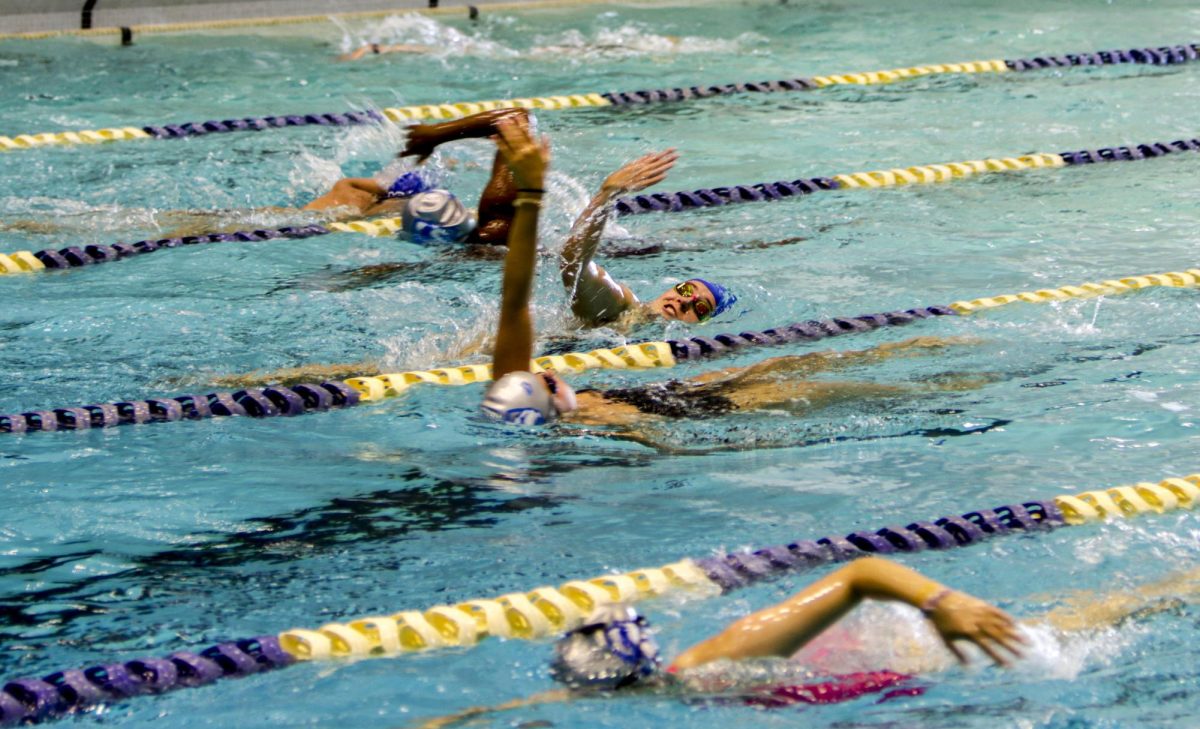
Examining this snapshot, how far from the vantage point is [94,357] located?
498 cm

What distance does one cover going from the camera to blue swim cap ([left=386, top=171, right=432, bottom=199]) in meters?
6.57

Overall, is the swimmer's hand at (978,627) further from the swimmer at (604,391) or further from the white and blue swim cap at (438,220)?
the white and blue swim cap at (438,220)

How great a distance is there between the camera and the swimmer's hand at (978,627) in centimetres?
232

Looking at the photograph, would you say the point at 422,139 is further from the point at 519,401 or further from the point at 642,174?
the point at 519,401

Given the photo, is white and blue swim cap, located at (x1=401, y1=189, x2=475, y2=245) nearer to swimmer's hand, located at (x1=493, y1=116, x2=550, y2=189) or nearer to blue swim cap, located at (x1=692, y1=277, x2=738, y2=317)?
blue swim cap, located at (x1=692, y1=277, x2=738, y2=317)

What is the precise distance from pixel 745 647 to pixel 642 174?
204 cm

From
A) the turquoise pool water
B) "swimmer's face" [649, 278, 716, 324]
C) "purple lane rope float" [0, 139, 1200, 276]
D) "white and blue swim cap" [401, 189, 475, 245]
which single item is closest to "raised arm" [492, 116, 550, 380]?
the turquoise pool water

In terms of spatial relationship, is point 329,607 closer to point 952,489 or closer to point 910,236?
point 952,489

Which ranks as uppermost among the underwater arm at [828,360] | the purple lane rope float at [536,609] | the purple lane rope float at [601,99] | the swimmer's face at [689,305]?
the purple lane rope float at [601,99]

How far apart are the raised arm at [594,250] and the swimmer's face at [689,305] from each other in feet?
0.38

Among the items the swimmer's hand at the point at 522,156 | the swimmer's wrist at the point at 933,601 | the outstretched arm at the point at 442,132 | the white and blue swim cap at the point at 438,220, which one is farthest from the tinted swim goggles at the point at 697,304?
the swimmer's wrist at the point at 933,601

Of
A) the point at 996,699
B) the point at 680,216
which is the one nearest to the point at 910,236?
the point at 680,216

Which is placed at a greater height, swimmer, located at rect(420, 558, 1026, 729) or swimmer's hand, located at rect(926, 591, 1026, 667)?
swimmer's hand, located at rect(926, 591, 1026, 667)

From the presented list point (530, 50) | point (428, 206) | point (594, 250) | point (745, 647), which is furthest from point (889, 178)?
point (745, 647)
